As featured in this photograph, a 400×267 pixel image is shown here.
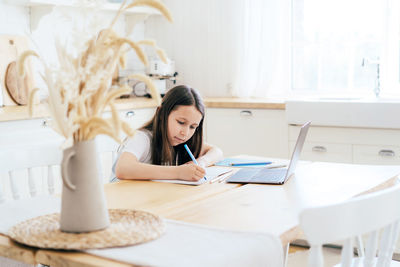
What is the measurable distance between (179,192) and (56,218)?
463mm

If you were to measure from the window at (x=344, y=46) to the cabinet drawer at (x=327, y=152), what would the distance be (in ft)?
2.38

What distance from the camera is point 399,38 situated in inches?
152

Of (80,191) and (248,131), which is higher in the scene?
(80,191)

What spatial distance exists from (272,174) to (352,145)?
150cm

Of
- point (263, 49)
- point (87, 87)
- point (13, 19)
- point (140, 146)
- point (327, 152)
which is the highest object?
point (13, 19)

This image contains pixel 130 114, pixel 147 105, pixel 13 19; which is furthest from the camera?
pixel 147 105

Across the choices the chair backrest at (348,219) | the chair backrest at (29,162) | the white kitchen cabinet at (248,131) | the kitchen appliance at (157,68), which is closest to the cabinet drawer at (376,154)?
the white kitchen cabinet at (248,131)

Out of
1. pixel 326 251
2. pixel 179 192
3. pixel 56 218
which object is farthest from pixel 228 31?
pixel 56 218

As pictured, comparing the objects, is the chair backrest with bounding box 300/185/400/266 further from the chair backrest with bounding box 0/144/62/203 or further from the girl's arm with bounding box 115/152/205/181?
the chair backrest with bounding box 0/144/62/203

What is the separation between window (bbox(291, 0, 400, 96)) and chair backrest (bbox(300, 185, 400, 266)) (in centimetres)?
279

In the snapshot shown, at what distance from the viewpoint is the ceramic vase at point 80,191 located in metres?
1.25

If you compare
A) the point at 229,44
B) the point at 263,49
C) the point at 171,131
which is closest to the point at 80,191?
the point at 171,131

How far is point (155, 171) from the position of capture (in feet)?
6.48

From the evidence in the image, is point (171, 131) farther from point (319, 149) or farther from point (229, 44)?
point (229, 44)
